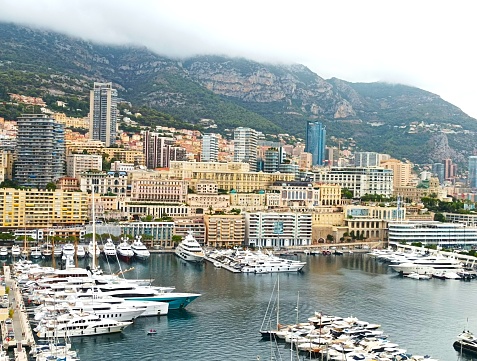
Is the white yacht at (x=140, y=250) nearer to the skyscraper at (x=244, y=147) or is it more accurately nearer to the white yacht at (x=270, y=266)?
the white yacht at (x=270, y=266)

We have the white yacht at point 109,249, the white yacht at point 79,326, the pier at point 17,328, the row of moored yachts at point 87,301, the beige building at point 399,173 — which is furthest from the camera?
the beige building at point 399,173

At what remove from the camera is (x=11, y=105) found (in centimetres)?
10975

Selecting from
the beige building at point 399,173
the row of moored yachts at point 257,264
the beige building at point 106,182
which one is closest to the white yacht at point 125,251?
the row of moored yachts at point 257,264

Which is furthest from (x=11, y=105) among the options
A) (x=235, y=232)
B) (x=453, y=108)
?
(x=453, y=108)

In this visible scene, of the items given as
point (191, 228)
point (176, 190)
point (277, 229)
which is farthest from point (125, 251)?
point (176, 190)

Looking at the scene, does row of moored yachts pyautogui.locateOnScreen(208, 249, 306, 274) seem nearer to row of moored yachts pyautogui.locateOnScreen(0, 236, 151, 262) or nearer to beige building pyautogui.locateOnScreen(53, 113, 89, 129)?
row of moored yachts pyautogui.locateOnScreen(0, 236, 151, 262)

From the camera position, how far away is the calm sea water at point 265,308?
110ft

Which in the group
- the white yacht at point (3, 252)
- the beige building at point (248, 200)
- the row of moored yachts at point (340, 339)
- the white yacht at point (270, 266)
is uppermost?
the beige building at point (248, 200)

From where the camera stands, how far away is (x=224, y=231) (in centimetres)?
7250

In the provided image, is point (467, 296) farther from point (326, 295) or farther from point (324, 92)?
point (324, 92)

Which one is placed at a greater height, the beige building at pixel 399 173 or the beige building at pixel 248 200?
the beige building at pixel 399 173

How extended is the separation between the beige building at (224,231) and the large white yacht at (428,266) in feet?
56.0

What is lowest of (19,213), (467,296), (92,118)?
(467,296)

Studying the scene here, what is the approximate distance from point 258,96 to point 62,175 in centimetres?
8467
